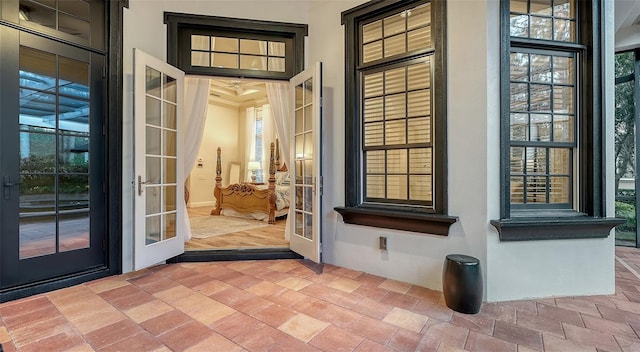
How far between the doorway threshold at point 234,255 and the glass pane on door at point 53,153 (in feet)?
3.16

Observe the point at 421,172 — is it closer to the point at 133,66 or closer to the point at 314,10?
the point at 314,10

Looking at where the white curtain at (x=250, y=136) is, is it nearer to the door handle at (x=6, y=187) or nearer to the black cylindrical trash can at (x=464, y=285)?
the door handle at (x=6, y=187)

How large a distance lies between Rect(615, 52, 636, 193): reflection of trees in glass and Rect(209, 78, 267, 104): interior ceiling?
6672 millimetres

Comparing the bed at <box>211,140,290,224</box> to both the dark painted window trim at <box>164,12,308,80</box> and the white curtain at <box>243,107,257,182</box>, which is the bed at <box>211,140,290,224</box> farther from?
the dark painted window trim at <box>164,12,308,80</box>

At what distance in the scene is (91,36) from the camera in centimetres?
285

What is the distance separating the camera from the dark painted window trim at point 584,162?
8.01ft

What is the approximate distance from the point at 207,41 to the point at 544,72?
355 centimetres

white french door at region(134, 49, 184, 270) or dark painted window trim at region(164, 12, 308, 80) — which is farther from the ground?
dark painted window trim at region(164, 12, 308, 80)

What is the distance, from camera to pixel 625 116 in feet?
13.5

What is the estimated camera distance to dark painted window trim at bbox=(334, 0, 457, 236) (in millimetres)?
2580

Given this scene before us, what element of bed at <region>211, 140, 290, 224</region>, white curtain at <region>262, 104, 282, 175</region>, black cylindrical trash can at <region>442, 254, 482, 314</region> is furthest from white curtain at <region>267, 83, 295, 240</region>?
white curtain at <region>262, 104, 282, 175</region>

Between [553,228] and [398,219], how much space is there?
1252 mm

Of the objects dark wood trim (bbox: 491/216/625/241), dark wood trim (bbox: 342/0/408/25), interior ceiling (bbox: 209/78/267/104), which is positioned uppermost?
interior ceiling (bbox: 209/78/267/104)

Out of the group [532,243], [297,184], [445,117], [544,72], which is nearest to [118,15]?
[297,184]
